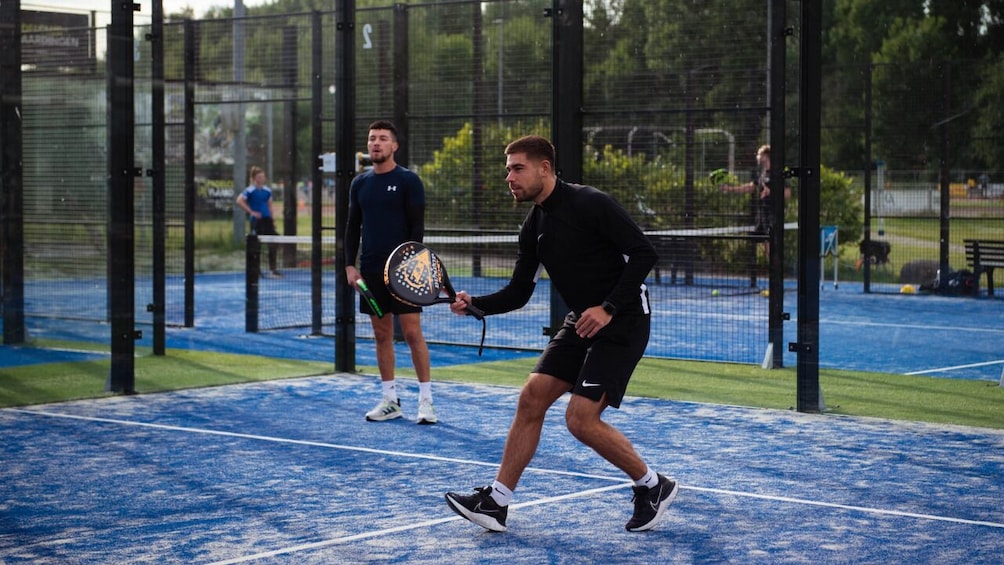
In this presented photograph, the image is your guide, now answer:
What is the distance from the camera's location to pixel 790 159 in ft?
78.0

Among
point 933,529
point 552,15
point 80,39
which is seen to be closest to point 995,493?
point 933,529

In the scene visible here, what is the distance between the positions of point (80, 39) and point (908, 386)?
897 cm

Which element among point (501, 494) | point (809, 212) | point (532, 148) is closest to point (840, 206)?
point (809, 212)

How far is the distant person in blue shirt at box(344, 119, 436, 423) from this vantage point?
9.07m

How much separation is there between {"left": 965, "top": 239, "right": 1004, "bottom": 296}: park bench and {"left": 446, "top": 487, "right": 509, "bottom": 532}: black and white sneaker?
45.2 feet

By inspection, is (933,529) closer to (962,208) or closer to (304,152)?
(962,208)

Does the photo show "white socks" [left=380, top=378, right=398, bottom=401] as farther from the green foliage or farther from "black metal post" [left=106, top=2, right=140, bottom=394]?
the green foliage

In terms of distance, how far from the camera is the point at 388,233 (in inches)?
360

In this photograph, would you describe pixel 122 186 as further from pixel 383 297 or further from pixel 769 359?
pixel 769 359

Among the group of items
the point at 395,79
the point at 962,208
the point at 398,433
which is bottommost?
the point at 398,433

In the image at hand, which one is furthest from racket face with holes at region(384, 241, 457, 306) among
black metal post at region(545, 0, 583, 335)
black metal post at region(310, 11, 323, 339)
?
black metal post at region(310, 11, 323, 339)

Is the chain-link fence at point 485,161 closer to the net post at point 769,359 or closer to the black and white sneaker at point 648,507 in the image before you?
the net post at point 769,359

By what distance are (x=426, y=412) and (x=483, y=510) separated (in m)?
3.10

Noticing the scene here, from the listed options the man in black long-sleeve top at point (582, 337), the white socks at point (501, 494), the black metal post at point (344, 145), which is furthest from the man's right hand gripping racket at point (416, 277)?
the black metal post at point (344, 145)
